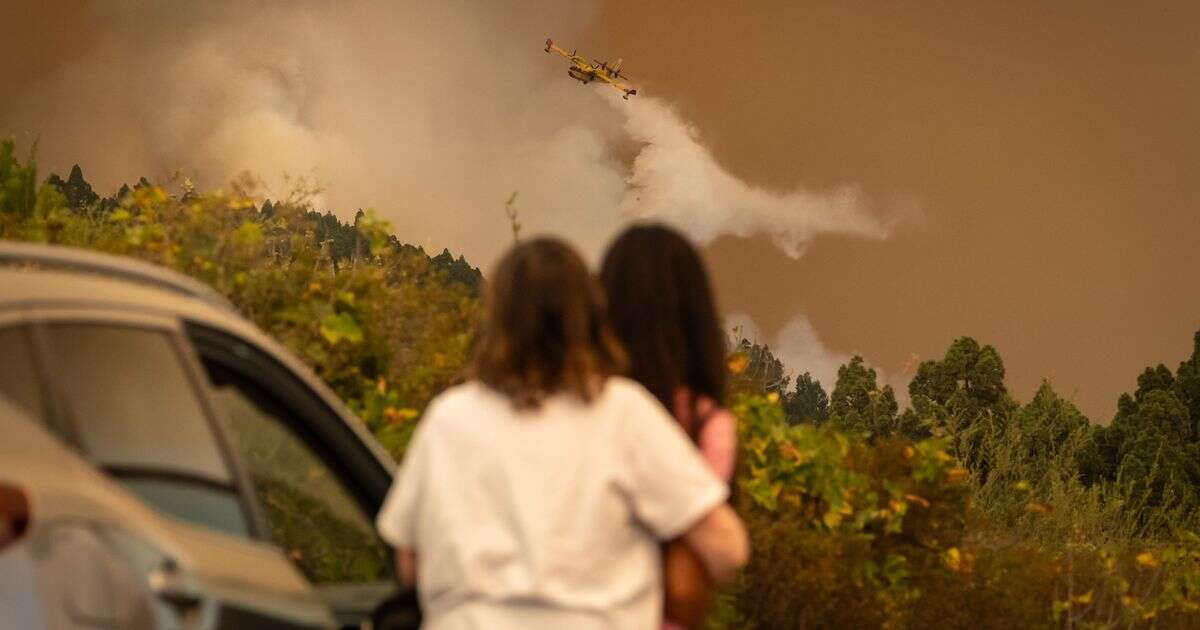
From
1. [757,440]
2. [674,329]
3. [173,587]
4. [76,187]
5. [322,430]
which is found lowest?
[173,587]

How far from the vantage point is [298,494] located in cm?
475

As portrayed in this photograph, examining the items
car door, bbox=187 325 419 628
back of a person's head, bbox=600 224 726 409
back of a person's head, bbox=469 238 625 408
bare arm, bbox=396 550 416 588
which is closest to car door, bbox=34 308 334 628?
car door, bbox=187 325 419 628

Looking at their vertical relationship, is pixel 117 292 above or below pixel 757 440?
below

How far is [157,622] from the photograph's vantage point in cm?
310

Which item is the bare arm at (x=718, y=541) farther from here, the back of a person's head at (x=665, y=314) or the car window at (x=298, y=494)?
the car window at (x=298, y=494)

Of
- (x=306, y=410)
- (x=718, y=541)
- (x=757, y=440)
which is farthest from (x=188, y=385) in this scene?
(x=757, y=440)

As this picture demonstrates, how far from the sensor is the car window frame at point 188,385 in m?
3.15

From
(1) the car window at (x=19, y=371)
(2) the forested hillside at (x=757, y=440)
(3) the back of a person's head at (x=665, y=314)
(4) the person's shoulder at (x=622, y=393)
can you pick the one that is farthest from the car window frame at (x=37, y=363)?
(2) the forested hillside at (x=757, y=440)

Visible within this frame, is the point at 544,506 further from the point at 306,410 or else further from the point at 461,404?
the point at 306,410

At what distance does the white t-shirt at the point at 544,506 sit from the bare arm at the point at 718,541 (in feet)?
0.22

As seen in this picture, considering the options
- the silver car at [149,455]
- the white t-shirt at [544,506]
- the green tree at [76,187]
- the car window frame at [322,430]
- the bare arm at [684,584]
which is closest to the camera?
the silver car at [149,455]

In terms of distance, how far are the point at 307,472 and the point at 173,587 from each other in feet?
4.26

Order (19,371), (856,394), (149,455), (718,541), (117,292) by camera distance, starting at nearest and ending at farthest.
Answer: (19,371)
(149,455)
(117,292)
(718,541)
(856,394)

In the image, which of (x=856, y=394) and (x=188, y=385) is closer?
(x=188, y=385)
